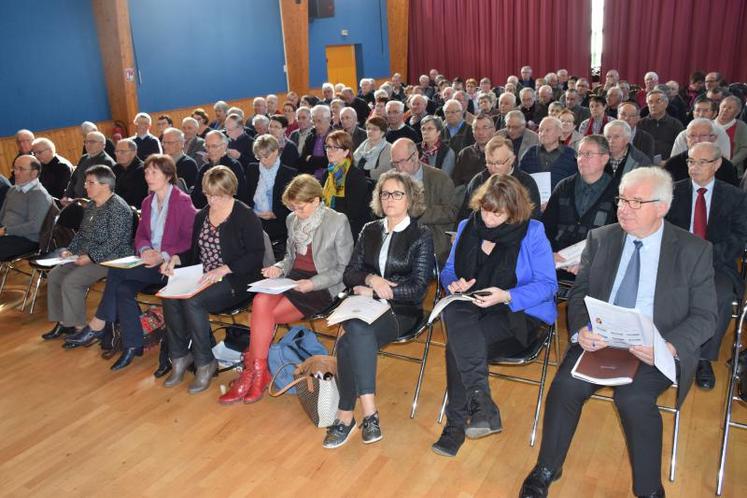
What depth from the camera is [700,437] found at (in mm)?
3244

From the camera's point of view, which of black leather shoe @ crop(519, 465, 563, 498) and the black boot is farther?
the black boot

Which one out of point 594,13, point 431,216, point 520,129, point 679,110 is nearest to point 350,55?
point 594,13

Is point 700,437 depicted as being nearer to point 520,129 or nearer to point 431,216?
point 431,216

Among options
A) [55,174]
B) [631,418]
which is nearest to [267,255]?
[631,418]

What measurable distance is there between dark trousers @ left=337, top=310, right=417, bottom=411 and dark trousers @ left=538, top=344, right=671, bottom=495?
96 centimetres

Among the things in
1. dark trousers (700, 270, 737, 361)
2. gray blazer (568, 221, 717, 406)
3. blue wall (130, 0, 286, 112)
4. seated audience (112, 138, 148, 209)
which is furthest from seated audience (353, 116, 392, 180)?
blue wall (130, 0, 286, 112)

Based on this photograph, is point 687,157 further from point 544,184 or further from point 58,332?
point 58,332

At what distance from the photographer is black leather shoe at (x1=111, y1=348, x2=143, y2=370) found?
451cm

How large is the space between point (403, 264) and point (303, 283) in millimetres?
657

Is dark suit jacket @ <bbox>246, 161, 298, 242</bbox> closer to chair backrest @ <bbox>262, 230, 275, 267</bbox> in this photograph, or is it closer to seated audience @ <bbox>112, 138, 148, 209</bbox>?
chair backrest @ <bbox>262, 230, 275, 267</bbox>

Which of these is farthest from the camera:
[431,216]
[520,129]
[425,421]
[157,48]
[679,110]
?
[157,48]

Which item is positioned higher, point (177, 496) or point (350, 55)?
point (350, 55)

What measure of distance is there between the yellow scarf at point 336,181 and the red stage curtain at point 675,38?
41.9ft

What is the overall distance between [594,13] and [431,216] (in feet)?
44.7
